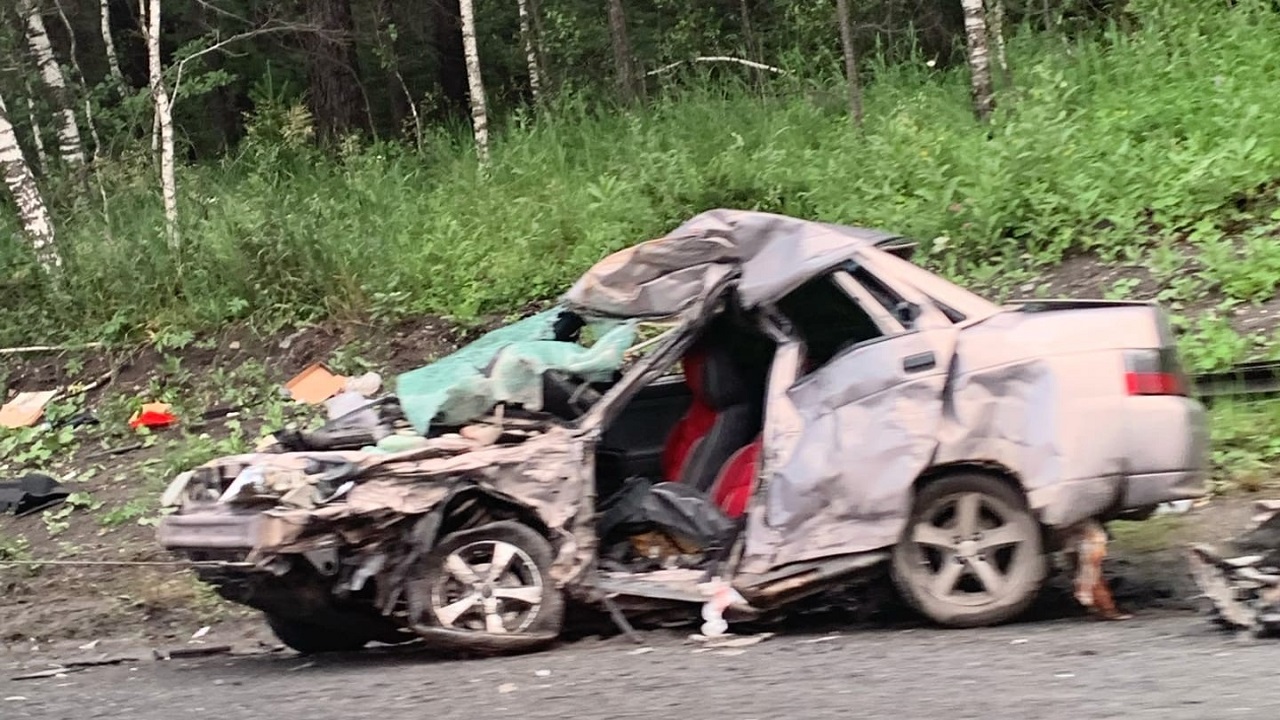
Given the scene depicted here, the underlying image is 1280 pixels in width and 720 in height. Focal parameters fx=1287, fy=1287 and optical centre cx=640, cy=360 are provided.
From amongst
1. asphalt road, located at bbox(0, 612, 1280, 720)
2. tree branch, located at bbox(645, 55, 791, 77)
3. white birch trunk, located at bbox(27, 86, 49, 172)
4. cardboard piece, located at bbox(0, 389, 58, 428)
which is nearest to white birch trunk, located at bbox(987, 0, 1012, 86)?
tree branch, located at bbox(645, 55, 791, 77)

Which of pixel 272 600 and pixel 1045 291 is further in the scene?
pixel 1045 291

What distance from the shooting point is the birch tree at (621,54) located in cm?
1759

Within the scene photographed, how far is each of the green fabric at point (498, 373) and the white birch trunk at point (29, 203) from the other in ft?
30.8

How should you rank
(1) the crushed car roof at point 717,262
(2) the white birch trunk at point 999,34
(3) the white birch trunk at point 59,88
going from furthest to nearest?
(3) the white birch trunk at point 59,88, (2) the white birch trunk at point 999,34, (1) the crushed car roof at point 717,262

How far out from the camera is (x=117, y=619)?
7.98 metres

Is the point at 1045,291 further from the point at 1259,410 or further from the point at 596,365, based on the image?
the point at 596,365

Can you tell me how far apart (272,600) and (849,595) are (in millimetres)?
2677

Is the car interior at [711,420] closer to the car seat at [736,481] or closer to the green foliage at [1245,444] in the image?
the car seat at [736,481]

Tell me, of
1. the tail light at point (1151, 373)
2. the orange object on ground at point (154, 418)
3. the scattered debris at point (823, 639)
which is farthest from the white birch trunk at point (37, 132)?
the tail light at point (1151, 373)

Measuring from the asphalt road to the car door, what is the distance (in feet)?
1.57

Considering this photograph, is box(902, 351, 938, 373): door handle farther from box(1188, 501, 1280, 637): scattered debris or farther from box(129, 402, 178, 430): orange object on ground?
box(129, 402, 178, 430): orange object on ground

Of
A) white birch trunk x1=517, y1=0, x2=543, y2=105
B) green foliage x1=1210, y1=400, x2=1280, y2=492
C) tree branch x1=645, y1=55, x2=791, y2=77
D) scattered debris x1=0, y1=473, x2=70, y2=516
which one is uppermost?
white birch trunk x1=517, y1=0, x2=543, y2=105

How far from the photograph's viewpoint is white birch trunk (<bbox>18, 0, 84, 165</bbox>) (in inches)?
639

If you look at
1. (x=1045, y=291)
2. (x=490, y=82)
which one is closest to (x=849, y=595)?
(x=1045, y=291)
